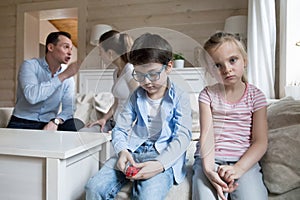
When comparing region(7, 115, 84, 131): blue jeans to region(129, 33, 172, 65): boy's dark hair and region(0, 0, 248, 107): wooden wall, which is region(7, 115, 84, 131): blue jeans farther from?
region(0, 0, 248, 107): wooden wall

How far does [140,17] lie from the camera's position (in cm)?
312

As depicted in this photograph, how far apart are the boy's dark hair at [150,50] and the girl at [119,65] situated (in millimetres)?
29

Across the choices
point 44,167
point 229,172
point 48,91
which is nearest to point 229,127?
point 229,172

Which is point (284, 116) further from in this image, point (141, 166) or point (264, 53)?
point (264, 53)

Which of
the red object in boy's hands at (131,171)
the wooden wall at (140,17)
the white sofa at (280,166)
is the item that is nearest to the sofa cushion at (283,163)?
the white sofa at (280,166)

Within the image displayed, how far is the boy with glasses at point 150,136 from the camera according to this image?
80 centimetres

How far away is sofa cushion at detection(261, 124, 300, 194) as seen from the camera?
0.83m

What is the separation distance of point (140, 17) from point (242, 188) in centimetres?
261

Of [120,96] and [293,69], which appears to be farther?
[293,69]

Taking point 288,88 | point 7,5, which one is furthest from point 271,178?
point 7,5

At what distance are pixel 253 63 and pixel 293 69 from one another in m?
0.26

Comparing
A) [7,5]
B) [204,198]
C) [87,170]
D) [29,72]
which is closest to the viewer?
[204,198]

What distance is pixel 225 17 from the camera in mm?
2863

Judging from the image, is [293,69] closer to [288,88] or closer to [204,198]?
[288,88]
